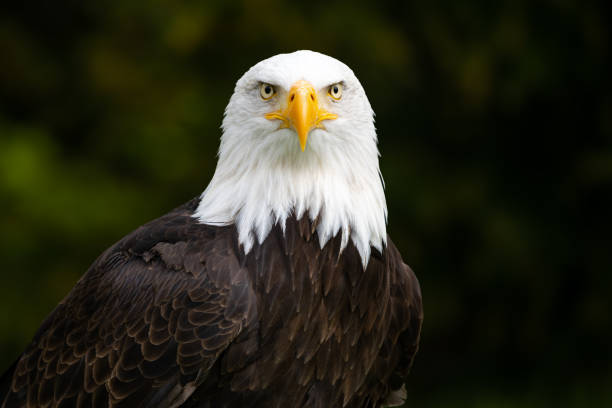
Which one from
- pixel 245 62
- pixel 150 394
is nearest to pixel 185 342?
pixel 150 394

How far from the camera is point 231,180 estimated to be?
3082 millimetres

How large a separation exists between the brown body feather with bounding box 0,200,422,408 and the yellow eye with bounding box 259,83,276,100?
462 mm

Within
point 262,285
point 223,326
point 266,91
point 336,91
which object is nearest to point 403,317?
point 262,285

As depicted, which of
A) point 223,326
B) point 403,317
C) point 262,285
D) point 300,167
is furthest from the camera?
point 403,317

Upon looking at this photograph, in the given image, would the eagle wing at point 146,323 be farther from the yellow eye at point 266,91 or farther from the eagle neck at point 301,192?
the yellow eye at point 266,91

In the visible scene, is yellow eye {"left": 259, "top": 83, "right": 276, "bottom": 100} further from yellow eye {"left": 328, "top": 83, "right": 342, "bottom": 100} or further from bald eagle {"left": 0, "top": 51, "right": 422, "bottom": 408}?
yellow eye {"left": 328, "top": 83, "right": 342, "bottom": 100}

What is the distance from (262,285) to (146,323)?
1.36 ft

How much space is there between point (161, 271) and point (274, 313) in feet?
1.45

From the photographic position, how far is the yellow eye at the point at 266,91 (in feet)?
9.81

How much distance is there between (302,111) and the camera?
2830 mm

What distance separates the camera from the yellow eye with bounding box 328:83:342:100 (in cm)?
299

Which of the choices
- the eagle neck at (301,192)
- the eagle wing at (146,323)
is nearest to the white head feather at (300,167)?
the eagle neck at (301,192)

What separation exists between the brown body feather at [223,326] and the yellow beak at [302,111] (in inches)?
13.9

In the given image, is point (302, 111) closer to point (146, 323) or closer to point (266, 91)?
point (266, 91)
